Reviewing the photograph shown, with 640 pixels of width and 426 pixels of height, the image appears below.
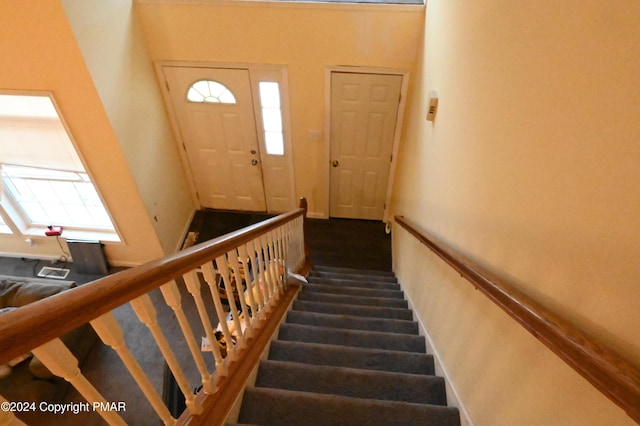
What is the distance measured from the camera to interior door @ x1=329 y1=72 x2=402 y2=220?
3.23 metres

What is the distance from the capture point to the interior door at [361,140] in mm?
3227

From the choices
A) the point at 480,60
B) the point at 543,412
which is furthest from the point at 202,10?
the point at 543,412

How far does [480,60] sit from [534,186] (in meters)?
0.82

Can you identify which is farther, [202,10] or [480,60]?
[202,10]

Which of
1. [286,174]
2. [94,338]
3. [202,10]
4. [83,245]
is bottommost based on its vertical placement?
[94,338]

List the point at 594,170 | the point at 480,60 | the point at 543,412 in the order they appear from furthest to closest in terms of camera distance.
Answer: the point at 480,60, the point at 543,412, the point at 594,170

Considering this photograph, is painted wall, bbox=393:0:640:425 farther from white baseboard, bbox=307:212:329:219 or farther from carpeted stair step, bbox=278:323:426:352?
white baseboard, bbox=307:212:329:219

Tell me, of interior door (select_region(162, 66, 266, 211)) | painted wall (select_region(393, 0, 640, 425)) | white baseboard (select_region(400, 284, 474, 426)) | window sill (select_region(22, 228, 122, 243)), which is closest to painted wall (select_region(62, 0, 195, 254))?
interior door (select_region(162, 66, 266, 211))

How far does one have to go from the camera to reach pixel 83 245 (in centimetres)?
331

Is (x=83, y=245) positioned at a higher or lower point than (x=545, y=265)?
lower

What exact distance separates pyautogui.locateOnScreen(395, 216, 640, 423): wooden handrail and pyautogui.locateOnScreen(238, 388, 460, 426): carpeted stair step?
68 centimetres

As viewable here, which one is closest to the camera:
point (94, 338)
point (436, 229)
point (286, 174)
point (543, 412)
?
point (543, 412)

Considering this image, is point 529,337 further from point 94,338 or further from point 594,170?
point 94,338

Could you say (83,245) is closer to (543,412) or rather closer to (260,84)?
(260,84)
